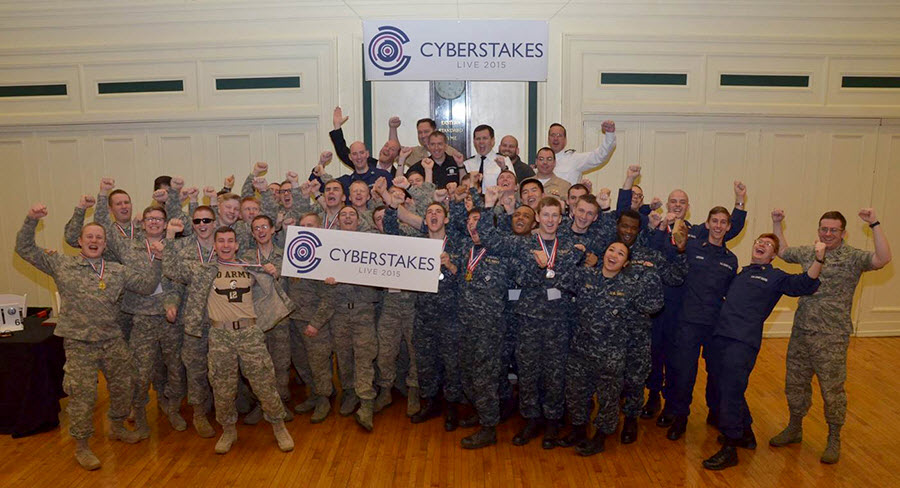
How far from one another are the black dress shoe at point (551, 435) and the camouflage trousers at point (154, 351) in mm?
3017

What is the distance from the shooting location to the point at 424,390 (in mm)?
5105

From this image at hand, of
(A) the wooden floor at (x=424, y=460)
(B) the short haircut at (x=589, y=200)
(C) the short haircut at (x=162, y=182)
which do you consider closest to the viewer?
(A) the wooden floor at (x=424, y=460)

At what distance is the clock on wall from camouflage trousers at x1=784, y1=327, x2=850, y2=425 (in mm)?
4614

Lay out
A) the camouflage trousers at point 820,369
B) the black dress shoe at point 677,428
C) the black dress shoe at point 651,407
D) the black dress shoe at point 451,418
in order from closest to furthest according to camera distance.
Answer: the camouflage trousers at point 820,369 → the black dress shoe at point 677,428 → the black dress shoe at point 451,418 → the black dress shoe at point 651,407

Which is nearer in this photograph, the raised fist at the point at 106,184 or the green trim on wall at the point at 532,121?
the raised fist at the point at 106,184

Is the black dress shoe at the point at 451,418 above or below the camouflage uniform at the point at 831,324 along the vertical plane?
below

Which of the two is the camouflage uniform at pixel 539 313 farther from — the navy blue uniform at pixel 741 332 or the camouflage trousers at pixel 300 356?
the camouflage trousers at pixel 300 356


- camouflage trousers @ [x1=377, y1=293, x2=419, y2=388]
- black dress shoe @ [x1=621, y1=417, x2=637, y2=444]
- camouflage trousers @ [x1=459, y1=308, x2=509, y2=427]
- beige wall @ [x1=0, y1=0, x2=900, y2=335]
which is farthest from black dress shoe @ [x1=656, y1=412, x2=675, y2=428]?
beige wall @ [x1=0, y1=0, x2=900, y2=335]

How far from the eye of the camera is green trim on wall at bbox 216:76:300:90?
7547 mm

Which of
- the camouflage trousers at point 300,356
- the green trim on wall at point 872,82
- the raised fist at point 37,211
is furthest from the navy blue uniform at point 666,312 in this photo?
the raised fist at point 37,211

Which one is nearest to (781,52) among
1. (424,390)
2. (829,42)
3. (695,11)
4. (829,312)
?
(829,42)

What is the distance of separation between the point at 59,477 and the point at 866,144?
9328mm

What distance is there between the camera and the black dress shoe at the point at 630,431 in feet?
15.5

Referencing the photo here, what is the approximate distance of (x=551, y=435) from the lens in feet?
15.3
